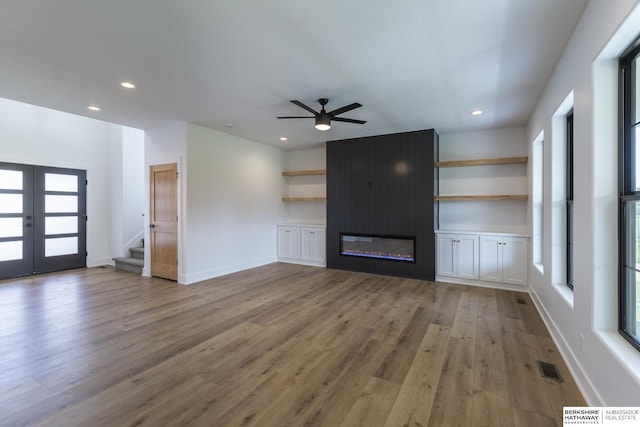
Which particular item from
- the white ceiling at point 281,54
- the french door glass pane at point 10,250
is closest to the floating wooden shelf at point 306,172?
the white ceiling at point 281,54

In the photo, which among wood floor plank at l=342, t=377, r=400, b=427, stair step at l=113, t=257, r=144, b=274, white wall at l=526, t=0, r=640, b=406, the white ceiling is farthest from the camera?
stair step at l=113, t=257, r=144, b=274

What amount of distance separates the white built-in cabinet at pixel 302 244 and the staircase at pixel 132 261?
296 centimetres

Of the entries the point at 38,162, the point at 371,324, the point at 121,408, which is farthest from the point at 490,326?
the point at 38,162

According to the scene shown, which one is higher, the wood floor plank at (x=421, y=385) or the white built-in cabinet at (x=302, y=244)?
the white built-in cabinet at (x=302, y=244)

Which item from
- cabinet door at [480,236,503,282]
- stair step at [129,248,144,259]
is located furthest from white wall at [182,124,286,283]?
cabinet door at [480,236,503,282]

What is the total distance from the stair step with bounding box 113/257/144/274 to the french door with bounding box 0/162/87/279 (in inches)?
36.5

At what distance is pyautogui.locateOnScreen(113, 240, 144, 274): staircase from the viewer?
5.91m

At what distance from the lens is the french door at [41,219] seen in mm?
5410

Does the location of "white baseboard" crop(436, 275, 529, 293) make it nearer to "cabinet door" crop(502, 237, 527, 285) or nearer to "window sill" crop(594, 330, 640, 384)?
"cabinet door" crop(502, 237, 527, 285)

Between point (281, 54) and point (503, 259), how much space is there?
15.0 ft

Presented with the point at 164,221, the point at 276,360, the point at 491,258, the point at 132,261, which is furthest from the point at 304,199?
the point at 276,360

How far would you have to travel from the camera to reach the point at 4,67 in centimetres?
297

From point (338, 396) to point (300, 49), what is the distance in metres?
2.89

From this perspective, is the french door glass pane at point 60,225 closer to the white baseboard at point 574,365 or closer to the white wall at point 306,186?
the white wall at point 306,186
